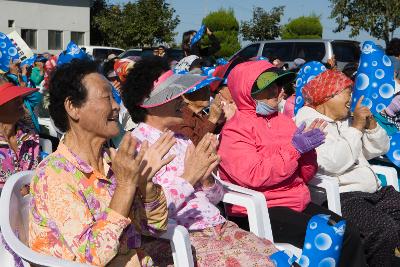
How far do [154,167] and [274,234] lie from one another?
1.50 metres

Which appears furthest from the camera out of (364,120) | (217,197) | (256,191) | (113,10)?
(113,10)

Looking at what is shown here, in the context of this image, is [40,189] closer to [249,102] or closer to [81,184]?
[81,184]

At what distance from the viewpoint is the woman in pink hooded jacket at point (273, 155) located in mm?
3402

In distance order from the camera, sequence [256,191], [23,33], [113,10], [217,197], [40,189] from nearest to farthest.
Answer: [40,189] < [217,197] < [256,191] < [23,33] < [113,10]

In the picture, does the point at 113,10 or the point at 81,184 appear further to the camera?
the point at 113,10

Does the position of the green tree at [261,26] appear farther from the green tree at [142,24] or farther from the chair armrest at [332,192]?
the chair armrest at [332,192]

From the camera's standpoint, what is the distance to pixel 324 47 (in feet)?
42.9

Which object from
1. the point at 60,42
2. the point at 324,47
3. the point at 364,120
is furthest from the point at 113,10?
the point at 364,120

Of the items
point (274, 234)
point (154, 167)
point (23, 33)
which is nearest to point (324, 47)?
point (274, 234)

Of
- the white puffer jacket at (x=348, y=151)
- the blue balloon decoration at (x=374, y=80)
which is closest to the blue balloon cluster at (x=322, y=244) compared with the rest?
the white puffer jacket at (x=348, y=151)

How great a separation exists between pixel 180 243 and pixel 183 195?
0.75 ft

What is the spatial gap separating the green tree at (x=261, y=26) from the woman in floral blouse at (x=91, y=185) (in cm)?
3437

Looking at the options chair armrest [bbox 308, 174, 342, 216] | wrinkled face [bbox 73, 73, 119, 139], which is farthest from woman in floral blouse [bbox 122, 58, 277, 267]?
chair armrest [bbox 308, 174, 342, 216]

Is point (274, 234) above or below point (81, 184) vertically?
below
